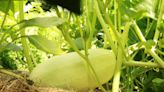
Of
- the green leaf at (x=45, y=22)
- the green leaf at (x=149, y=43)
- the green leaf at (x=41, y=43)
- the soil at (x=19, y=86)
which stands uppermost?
the green leaf at (x=45, y=22)

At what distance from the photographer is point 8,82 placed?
575 mm

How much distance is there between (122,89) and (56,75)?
17cm

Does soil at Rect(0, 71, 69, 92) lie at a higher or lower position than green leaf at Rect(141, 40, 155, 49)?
lower

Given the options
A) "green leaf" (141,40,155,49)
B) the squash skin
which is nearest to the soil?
the squash skin

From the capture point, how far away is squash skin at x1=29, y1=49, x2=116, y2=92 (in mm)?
600

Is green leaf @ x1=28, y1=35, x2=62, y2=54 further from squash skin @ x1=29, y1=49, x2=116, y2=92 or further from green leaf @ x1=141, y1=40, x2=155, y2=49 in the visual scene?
green leaf @ x1=141, y1=40, x2=155, y2=49

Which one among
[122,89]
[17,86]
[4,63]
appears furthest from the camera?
[4,63]

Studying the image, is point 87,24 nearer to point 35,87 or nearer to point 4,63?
point 35,87

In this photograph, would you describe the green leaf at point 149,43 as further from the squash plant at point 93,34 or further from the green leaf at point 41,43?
the green leaf at point 41,43

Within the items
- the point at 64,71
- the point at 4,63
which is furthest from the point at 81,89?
the point at 4,63

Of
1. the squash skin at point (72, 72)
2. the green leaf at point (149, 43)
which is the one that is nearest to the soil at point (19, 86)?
the squash skin at point (72, 72)

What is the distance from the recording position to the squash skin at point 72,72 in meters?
0.60

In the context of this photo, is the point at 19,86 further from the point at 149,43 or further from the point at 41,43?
the point at 149,43

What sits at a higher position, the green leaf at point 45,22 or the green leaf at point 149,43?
the green leaf at point 45,22
